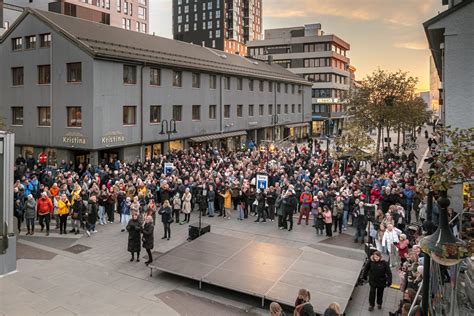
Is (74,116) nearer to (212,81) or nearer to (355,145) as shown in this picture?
(212,81)

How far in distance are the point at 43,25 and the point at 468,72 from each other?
30857 mm

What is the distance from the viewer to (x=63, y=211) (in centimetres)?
1861

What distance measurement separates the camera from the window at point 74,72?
32000mm

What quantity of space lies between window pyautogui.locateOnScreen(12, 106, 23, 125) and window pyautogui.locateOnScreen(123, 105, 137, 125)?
9.68 meters

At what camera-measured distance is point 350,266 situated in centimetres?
1343

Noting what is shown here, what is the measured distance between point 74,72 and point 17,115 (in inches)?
322

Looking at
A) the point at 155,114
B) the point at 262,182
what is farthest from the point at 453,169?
the point at 155,114

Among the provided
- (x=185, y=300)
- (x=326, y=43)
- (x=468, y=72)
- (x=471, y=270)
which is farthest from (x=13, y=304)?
(x=326, y=43)

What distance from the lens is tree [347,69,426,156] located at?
4334 cm

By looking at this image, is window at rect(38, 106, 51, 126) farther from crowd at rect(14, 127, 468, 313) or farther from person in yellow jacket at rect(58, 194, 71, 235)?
person in yellow jacket at rect(58, 194, 71, 235)

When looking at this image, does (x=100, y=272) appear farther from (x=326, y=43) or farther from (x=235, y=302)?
(x=326, y=43)

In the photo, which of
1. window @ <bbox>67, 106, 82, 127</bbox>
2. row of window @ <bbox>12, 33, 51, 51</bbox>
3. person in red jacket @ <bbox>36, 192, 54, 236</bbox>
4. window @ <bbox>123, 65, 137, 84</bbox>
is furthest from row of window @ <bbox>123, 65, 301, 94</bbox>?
person in red jacket @ <bbox>36, 192, 54, 236</bbox>

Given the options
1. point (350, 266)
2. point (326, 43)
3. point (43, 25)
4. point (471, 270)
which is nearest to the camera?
point (471, 270)


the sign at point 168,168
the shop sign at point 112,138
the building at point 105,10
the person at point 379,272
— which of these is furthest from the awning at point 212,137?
the person at point 379,272
